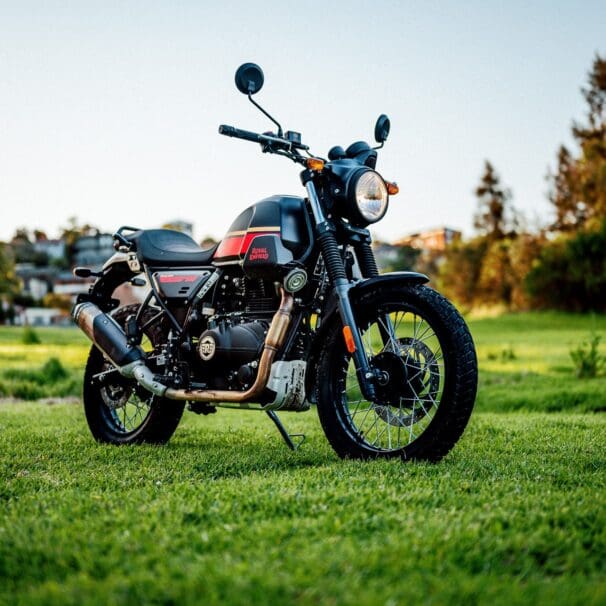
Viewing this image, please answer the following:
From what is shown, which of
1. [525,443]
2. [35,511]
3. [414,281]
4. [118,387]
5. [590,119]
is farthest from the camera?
[590,119]

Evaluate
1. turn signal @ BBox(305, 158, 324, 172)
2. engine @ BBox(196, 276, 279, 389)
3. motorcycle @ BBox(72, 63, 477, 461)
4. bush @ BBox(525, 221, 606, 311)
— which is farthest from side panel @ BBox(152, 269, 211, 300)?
bush @ BBox(525, 221, 606, 311)

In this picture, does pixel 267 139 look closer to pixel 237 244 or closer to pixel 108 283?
pixel 237 244

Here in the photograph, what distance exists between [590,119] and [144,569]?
41.3 metres

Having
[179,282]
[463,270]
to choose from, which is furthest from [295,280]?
[463,270]

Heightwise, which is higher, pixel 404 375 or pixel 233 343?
pixel 233 343

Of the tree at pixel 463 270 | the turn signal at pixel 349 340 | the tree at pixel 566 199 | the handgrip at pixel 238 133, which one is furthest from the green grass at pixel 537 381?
the tree at pixel 463 270

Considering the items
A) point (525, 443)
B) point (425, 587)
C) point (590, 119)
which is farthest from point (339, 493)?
point (590, 119)

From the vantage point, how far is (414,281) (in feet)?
11.8

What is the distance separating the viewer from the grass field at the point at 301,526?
75.7 inches

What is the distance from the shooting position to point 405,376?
3598mm

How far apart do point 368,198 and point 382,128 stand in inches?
26.0

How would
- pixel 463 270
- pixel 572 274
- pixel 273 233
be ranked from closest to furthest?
pixel 273 233, pixel 572 274, pixel 463 270

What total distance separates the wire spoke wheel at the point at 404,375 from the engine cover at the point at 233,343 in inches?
24.7

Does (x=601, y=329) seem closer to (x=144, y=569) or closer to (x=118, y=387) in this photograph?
(x=118, y=387)
